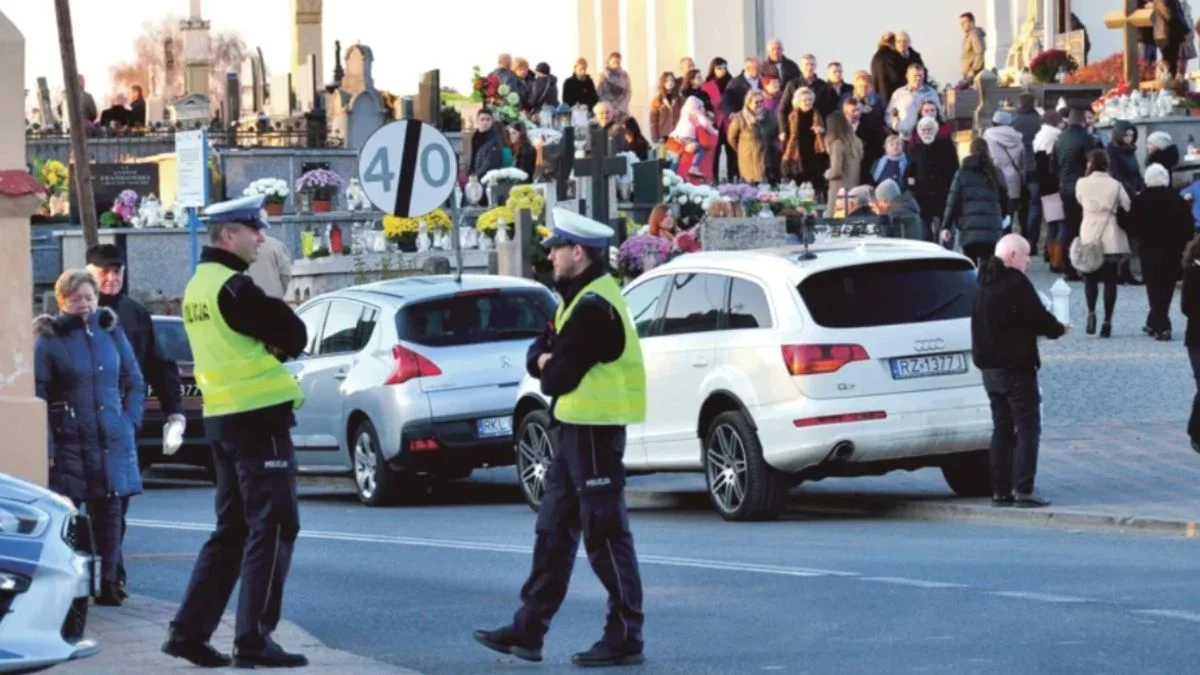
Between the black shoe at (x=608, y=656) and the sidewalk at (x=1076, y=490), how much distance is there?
5.75 m

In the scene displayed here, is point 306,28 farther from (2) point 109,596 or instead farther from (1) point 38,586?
(1) point 38,586

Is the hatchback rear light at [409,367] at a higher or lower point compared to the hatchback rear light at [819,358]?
lower

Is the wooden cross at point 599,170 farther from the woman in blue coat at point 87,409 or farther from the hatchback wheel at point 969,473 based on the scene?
the woman in blue coat at point 87,409

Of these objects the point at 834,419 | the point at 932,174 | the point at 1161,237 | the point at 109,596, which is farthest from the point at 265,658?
the point at 932,174

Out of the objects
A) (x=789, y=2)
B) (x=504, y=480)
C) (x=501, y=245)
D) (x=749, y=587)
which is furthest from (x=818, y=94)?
(x=749, y=587)

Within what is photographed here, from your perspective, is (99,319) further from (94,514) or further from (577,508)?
(577,508)

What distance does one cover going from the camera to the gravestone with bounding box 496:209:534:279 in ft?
98.9

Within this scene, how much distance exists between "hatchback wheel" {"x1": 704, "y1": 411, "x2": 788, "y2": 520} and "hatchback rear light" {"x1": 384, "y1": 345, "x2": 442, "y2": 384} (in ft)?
10.2

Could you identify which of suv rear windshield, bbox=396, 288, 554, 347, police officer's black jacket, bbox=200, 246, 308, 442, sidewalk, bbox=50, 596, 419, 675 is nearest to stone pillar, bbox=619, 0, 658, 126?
suv rear windshield, bbox=396, 288, 554, 347

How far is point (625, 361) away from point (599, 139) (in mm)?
20228

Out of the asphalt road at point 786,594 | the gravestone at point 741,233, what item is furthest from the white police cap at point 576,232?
the gravestone at point 741,233

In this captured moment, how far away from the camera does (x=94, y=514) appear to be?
47.6 ft

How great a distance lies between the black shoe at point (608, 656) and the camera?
38.4 feet

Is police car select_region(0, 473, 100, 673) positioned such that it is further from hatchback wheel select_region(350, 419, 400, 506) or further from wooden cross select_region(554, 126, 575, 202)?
wooden cross select_region(554, 126, 575, 202)
